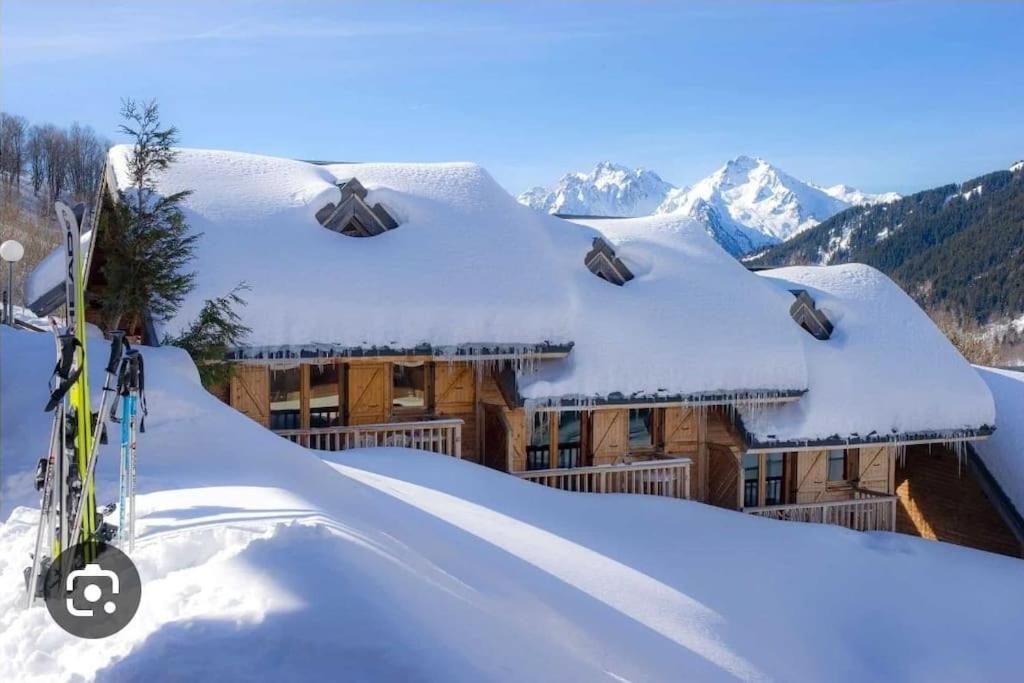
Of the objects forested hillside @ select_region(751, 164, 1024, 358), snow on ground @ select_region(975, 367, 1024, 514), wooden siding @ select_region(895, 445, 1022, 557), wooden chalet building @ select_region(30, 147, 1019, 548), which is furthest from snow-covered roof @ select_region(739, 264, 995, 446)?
forested hillside @ select_region(751, 164, 1024, 358)

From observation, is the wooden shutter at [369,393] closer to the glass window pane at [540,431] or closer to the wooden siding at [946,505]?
the glass window pane at [540,431]

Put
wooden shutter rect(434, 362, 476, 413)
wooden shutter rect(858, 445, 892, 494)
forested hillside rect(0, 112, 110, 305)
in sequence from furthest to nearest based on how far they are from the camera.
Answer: forested hillside rect(0, 112, 110, 305)
wooden shutter rect(858, 445, 892, 494)
wooden shutter rect(434, 362, 476, 413)

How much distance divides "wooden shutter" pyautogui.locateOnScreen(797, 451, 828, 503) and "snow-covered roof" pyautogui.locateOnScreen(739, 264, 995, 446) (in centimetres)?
149

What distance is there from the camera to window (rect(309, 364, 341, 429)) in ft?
47.0

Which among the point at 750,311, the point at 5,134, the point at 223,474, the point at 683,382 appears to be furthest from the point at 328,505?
the point at 5,134

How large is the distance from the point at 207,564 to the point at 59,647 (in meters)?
0.94

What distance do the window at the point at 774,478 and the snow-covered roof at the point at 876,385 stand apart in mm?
1733

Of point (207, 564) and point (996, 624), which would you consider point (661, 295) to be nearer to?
point (996, 624)

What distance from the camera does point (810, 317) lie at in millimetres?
16469

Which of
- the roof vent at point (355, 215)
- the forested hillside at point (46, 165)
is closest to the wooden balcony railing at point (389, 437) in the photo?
the roof vent at point (355, 215)

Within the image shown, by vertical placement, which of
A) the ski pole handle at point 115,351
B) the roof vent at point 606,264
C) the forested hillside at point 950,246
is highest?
the forested hillside at point 950,246

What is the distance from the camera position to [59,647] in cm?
448

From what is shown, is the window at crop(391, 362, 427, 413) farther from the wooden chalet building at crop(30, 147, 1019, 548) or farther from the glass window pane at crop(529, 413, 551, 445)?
the glass window pane at crop(529, 413, 551, 445)

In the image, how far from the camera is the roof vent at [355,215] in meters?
14.3
